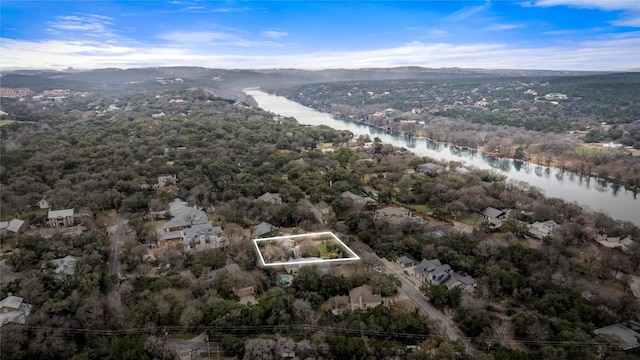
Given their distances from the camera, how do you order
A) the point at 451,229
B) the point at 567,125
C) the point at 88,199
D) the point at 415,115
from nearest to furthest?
the point at 451,229 → the point at 88,199 → the point at 567,125 → the point at 415,115

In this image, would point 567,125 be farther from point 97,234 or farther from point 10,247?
point 10,247

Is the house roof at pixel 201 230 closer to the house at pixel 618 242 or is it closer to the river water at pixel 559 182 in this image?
the house at pixel 618 242

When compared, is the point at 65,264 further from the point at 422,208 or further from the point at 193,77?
the point at 193,77

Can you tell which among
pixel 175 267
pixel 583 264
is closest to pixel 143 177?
pixel 175 267

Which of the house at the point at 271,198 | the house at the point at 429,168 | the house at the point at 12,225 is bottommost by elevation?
the house at the point at 12,225

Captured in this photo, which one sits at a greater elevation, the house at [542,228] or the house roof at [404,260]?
the house at [542,228]

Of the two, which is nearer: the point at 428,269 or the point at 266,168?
the point at 428,269

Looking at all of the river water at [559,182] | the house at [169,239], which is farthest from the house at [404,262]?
the river water at [559,182]
